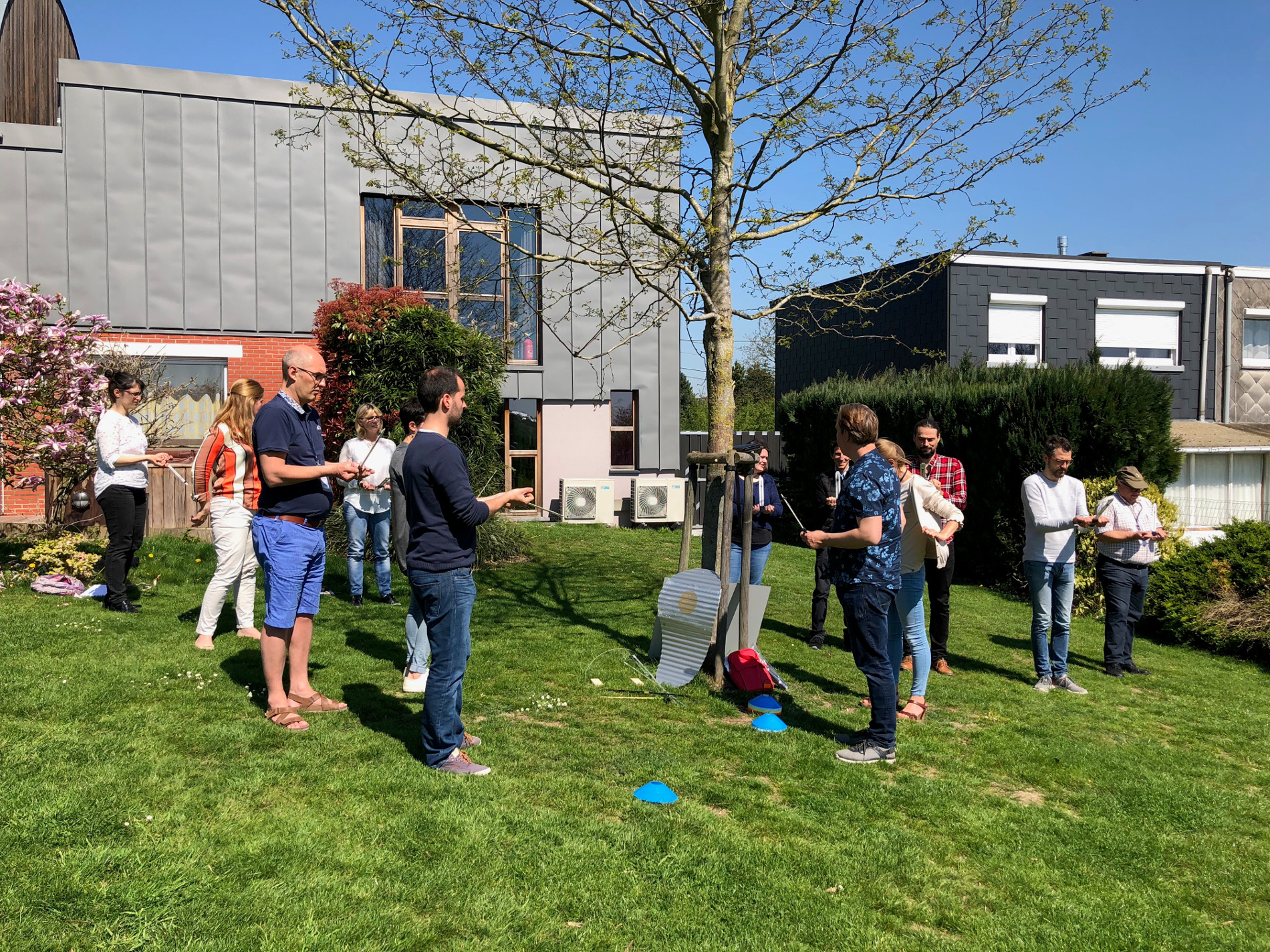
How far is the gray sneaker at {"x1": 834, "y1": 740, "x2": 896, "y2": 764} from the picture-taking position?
16.0 feet

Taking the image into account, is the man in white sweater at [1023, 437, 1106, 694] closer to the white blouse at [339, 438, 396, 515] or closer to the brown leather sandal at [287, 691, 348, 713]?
the brown leather sandal at [287, 691, 348, 713]

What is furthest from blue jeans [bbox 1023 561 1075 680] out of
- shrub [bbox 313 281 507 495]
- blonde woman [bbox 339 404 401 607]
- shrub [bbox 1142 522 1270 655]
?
shrub [bbox 313 281 507 495]

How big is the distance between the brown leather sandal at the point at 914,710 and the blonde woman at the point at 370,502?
4.47 meters

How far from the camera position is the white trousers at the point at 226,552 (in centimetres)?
618

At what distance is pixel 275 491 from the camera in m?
4.66

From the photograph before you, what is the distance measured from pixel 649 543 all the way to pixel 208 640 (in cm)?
872

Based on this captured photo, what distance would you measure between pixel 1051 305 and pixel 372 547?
17645mm

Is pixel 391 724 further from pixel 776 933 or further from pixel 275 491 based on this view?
pixel 776 933

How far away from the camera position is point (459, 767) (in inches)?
167

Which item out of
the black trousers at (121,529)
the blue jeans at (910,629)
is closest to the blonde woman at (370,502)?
the black trousers at (121,529)

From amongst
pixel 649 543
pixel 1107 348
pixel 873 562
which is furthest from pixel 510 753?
pixel 1107 348

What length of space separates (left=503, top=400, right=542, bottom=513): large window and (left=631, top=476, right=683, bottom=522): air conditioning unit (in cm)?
185

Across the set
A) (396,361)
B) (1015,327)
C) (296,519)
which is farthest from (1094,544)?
(1015,327)

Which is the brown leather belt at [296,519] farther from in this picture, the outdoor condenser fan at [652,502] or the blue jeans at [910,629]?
the outdoor condenser fan at [652,502]
